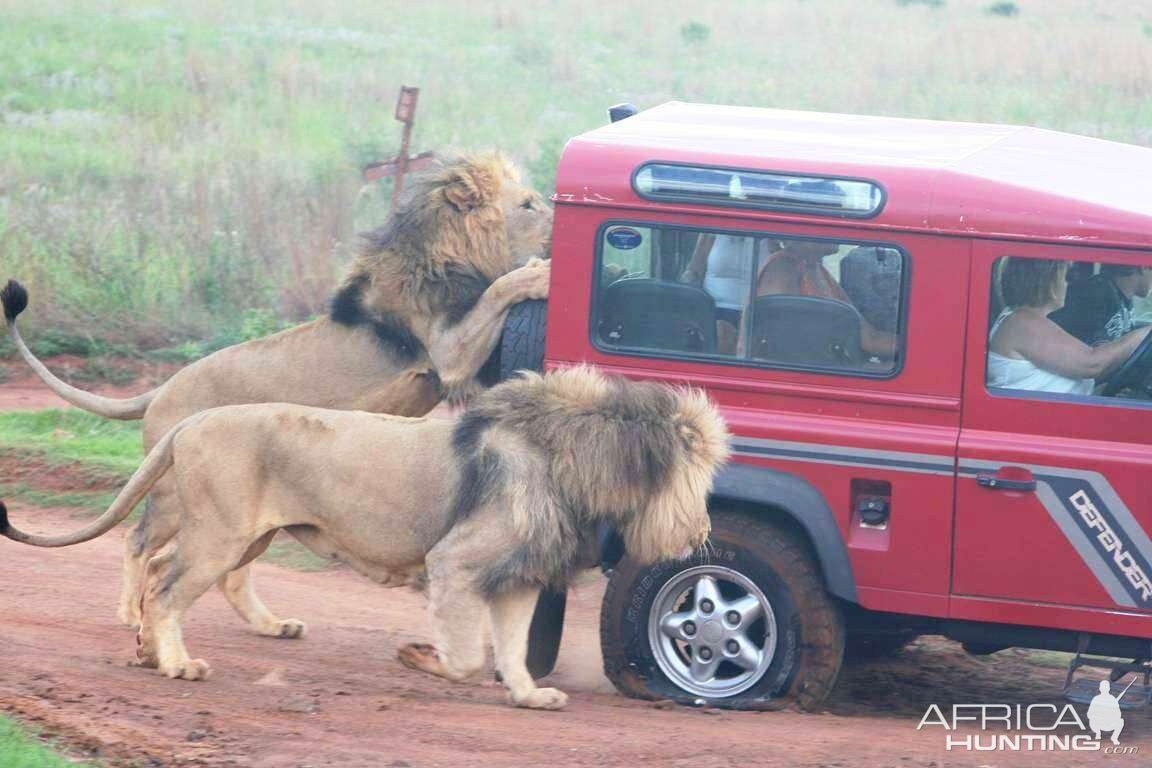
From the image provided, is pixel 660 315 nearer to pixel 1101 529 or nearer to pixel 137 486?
pixel 1101 529

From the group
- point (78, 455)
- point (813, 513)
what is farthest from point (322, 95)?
point (813, 513)

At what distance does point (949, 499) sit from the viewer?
18.4 feet

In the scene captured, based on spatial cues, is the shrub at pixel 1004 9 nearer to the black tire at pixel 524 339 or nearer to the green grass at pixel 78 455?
the green grass at pixel 78 455

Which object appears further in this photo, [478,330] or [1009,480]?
[478,330]

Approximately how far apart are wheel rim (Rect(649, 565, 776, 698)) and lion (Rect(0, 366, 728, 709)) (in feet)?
1.03

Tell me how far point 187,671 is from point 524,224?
2614 mm

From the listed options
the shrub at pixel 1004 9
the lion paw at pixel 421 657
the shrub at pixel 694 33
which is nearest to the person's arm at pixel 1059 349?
the lion paw at pixel 421 657

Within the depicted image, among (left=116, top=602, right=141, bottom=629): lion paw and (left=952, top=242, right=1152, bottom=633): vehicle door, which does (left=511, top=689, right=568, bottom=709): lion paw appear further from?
(left=116, top=602, right=141, bottom=629): lion paw

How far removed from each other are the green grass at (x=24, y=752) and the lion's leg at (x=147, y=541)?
181 cm

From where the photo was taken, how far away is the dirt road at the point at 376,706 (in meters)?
5.23

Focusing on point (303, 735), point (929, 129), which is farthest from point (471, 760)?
point (929, 129)

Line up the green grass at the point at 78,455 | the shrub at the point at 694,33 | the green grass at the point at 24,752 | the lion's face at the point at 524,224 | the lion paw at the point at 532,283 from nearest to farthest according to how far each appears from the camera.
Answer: the green grass at the point at 24,752 < the lion paw at the point at 532,283 < the lion's face at the point at 524,224 < the green grass at the point at 78,455 < the shrub at the point at 694,33

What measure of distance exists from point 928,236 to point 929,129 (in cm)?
126

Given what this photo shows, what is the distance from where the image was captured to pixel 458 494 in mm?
5883
